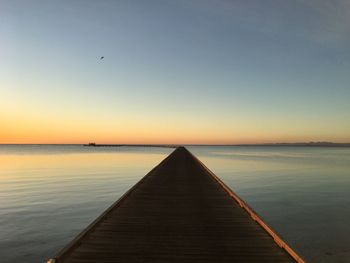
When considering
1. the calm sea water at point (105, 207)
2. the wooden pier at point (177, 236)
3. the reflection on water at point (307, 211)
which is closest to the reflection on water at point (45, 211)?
the calm sea water at point (105, 207)

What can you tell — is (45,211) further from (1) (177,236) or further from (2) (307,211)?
(2) (307,211)

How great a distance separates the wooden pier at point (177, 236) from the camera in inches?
228

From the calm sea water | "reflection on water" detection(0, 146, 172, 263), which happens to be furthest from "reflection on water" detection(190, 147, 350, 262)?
"reflection on water" detection(0, 146, 172, 263)

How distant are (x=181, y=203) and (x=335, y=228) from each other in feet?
19.2

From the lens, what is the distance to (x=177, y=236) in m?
7.03

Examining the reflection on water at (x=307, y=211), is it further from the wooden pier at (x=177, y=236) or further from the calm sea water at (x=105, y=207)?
the wooden pier at (x=177, y=236)

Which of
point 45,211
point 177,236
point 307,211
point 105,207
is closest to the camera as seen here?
point 177,236

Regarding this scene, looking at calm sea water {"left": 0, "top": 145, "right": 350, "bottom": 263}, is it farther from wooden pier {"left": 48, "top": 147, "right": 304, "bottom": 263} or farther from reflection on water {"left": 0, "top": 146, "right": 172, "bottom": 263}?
wooden pier {"left": 48, "top": 147, "right": 304, "bottom": 263}

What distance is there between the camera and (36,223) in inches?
475

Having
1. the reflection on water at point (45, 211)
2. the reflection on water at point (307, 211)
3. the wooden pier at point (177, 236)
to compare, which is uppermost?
the wooden pier at point (177, 236)

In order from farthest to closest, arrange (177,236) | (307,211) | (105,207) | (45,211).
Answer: (105,207), (307,211), (45,211), (177,236)

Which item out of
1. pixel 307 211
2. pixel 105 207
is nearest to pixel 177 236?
pixel 105 207

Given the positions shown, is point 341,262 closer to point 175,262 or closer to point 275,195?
point 175,262

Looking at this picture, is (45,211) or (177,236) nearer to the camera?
(177,236)
